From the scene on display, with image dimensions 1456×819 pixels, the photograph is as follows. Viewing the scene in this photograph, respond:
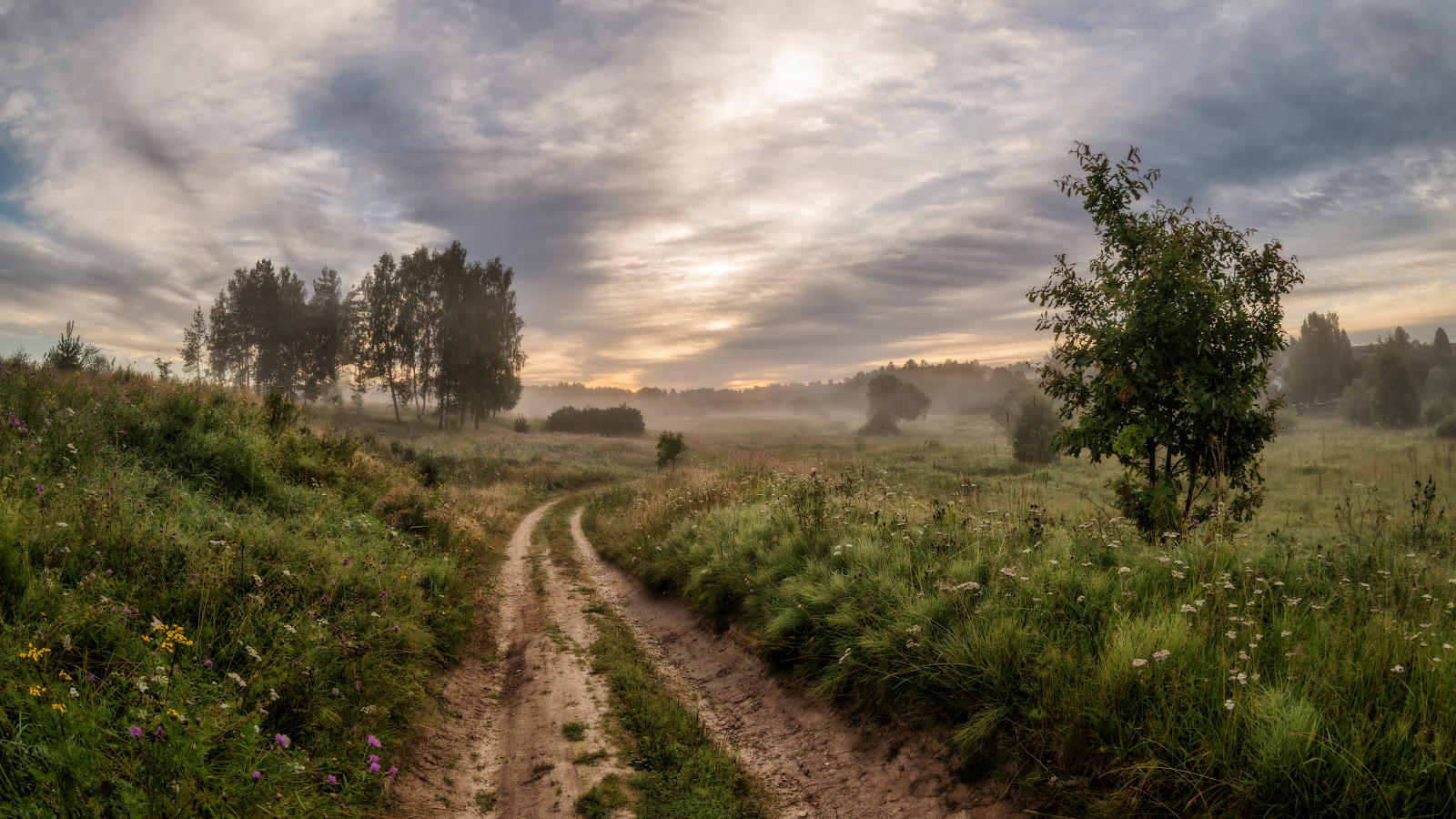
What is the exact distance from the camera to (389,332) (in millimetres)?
51031

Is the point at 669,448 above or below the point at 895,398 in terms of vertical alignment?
below

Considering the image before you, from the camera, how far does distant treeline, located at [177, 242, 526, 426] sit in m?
50.9

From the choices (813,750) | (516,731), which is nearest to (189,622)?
(516,731)

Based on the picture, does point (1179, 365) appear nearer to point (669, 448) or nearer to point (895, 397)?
point (669, 448)

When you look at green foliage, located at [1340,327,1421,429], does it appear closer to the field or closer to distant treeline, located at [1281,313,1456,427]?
distant treeline, located at [1281,313,1456,427]

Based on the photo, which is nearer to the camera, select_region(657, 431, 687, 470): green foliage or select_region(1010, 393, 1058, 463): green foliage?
select_region(657, 431, 687, 470): green foliage

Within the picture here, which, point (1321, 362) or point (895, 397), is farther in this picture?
point (1321, 362)

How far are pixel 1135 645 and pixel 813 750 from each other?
2.87 metres

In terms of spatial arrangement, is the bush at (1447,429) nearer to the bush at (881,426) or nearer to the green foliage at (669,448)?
the bush at (881,426)

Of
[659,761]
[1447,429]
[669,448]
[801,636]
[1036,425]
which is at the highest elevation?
[669,448]

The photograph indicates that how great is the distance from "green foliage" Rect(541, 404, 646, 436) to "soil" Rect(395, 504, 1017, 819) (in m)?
67.5

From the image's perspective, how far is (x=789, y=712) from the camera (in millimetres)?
6145

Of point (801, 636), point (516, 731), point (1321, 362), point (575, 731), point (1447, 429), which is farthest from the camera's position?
point (1321, 362)

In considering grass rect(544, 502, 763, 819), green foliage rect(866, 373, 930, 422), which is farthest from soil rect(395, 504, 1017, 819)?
green foliage rect(866, 373, 930, 422)
